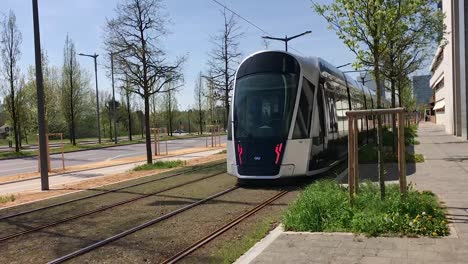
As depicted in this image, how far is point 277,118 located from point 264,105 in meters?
0.49

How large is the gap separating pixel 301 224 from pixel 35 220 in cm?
535

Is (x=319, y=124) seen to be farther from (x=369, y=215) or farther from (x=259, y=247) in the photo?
(x=259, y=247)

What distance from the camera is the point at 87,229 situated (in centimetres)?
867

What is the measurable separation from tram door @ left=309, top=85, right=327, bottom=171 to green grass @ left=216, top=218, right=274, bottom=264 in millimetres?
5085

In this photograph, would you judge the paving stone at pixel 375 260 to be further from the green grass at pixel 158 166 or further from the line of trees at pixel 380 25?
the green grass at pixel 158 166

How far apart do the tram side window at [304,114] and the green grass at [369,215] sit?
13.7ft

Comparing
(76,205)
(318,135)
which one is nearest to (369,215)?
(318,135)

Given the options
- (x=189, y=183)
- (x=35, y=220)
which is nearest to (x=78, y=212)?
(x=35, y=220)

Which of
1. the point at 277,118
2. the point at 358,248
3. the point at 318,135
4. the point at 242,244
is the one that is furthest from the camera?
the point at 318,135

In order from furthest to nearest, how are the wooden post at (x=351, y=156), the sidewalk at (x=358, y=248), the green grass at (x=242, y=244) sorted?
1. the wooden post at (x=351, y=156)
2. the green grass at (x=242, y=244)
3. the sidewalk at (x=358, y=248)

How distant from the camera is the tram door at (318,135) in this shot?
1304 centimetres

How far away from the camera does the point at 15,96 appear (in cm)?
4034

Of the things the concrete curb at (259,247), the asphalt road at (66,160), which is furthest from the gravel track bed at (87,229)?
the asphalt road at (66,160)

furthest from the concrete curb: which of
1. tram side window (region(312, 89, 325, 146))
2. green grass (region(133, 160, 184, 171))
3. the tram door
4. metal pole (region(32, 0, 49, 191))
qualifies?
green grass (region(133, 160, 184, 171))
